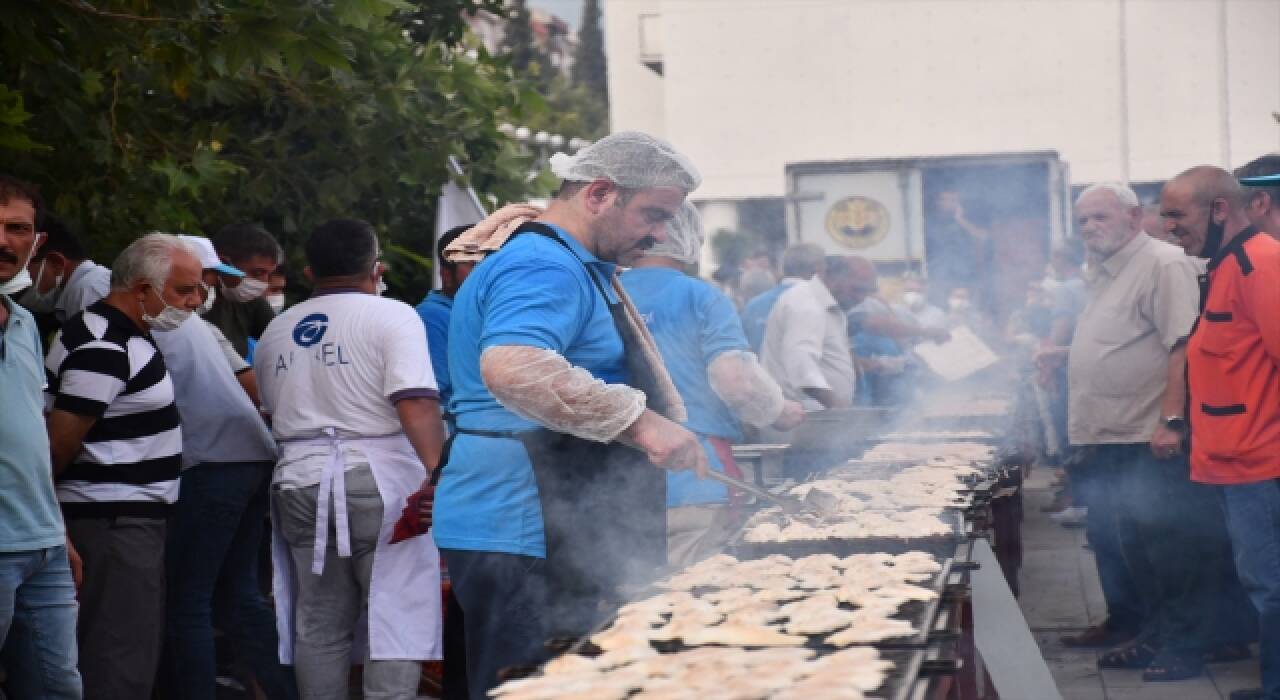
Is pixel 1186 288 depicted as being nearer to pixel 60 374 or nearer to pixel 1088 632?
pixel 1088 632

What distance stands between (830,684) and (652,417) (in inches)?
45.5

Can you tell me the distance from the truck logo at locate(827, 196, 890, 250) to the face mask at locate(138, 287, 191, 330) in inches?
443

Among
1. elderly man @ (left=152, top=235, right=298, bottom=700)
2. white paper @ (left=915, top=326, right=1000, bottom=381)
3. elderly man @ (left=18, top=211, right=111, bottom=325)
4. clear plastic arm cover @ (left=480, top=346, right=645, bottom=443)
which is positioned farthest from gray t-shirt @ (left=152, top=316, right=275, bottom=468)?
white paper @ (left=915, top=326, right=1000, bottom=381)

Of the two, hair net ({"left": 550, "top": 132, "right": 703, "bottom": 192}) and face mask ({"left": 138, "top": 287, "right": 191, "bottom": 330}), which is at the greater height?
hair net ({"left": 550, "top": 132, "right": 703, "bottom": 192})

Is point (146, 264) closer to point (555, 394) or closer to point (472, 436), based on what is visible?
point (472, 436)

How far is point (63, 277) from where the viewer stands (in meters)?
5.64

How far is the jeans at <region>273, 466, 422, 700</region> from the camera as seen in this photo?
525 centimetres

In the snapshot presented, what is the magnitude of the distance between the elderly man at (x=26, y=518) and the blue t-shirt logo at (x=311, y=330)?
104cm

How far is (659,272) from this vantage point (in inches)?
225

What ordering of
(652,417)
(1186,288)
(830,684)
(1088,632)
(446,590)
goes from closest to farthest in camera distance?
(830,684) → (652,417) → (446,590) → (1186,288) → (1088,632)

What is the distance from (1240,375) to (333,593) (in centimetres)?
354

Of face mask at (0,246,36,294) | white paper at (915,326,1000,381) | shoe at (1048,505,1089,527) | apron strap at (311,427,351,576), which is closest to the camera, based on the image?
face mask at (0,246,36,294)

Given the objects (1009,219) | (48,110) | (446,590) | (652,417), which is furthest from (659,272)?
(1009,219)

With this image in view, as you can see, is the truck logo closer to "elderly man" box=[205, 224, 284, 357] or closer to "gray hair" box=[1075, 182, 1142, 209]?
"gray hair" box=[1075, 182, 1142, 209]
